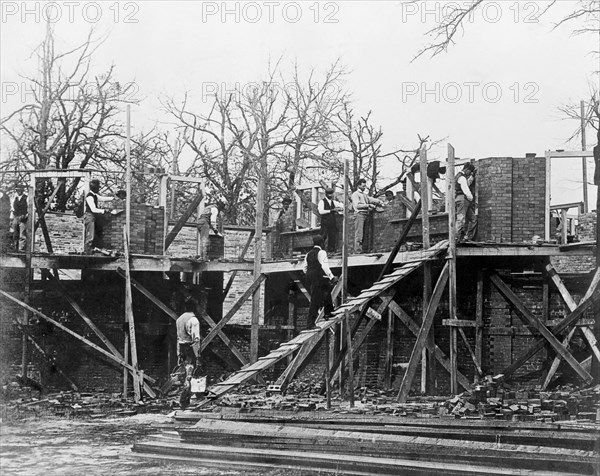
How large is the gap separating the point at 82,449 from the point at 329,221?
29.2ft

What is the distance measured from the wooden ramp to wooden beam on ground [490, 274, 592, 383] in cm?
149

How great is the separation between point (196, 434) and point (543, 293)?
813cm

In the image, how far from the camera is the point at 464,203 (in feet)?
58.4

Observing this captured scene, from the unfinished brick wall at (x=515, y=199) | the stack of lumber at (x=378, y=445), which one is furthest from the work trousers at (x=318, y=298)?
the stack of lumber at (x=378, y=445)

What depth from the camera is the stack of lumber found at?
9.90 metres

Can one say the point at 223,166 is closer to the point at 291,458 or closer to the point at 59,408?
the point at 59,408

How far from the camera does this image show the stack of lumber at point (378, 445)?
9898mm

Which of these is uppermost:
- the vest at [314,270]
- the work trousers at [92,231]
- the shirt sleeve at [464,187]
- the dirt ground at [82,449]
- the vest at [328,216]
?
the shirt sleeve at [464,187]

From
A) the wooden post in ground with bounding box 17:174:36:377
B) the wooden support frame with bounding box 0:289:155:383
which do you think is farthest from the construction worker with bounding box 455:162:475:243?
the wooden post in ground with bounding box 17:174:36:377

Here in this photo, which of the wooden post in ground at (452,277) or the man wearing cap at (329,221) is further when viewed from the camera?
the man wearing cap at (329,221)

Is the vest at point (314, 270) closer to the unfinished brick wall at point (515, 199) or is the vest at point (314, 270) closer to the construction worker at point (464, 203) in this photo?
the construction worker at point (464, 203)

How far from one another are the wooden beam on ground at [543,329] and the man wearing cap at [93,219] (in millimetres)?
7832

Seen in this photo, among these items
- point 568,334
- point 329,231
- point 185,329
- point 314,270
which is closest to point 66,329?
point 185,329

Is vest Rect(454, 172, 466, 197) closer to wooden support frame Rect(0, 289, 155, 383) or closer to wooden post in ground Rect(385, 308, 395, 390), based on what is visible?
wooden post in ground Rect(385, 308, 395, 390)
